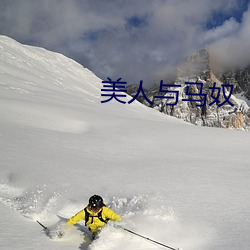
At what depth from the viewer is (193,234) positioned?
212 inches

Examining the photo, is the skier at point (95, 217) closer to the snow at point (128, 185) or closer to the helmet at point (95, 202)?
the helmet at point (95, 202)

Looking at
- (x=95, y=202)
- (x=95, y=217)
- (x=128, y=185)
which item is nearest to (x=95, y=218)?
(x=95, y=217)

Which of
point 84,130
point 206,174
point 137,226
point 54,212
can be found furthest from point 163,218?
point 84,130

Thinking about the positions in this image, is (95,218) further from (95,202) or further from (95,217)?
(95,202)

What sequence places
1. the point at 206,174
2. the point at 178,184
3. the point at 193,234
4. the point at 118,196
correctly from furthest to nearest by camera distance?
the point at 206,174, the point at 178,184, the point at 118,196, the point at 193,234

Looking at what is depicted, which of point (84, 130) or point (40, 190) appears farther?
point (84, 130)

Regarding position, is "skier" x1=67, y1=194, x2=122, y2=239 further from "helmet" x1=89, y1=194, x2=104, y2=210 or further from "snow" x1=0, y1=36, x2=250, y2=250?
"snow" x1=0, y1=36, x2=250, y2=250

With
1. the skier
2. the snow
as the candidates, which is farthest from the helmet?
the snow

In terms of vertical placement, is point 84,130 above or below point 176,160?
above

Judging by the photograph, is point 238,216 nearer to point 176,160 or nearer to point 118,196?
point 118,196

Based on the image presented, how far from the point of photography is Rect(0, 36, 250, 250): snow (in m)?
5.29

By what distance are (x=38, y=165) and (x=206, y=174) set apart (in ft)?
16.5

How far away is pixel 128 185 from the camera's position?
776 cm

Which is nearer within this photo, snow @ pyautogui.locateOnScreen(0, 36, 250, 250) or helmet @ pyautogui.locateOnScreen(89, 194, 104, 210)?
snow @ pyautogui.locateOnScreen(0, 36, 250, 250)
